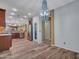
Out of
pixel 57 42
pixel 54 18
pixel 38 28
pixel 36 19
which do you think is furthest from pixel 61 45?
pixel 36 19

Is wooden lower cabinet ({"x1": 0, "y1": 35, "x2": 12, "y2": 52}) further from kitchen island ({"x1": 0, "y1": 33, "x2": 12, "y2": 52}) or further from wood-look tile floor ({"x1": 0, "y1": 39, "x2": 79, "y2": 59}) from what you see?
wood-look tile floor ({"x1": 0, "y1": 39, "x2": 79, "y2": 59})

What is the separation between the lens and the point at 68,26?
7285 mm

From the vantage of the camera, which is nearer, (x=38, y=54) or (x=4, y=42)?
(x=38, y=54)

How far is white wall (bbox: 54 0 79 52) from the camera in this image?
6625 millimetres

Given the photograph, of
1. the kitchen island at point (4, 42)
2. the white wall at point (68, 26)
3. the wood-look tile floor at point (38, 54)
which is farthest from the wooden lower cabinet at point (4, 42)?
the white wall at point (68, 26)

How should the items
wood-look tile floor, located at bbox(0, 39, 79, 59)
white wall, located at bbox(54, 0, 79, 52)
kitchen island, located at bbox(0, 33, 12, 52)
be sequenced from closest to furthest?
wood-look tile floor, located at bbox(0, 39, 79, 59)
white wall, located at bbox(54, 0, 79, 52)
kitchen island, located at bbox(0, 33, 12, 52)

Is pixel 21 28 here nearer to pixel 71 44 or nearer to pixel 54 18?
pixel 54 18

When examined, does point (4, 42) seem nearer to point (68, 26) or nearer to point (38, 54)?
point (38, 54)

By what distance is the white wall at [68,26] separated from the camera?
6625 mm

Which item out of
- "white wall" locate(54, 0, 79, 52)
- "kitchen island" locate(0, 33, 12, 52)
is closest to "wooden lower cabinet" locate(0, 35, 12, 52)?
"kitchen island" locate(0, 33, 12, 52)

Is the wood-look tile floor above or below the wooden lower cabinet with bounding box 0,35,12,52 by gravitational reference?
below

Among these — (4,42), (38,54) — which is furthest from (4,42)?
(38,54)

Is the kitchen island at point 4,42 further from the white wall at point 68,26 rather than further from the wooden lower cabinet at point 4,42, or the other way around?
the white wall at point 68,26

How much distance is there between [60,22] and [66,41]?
5.06 feet
